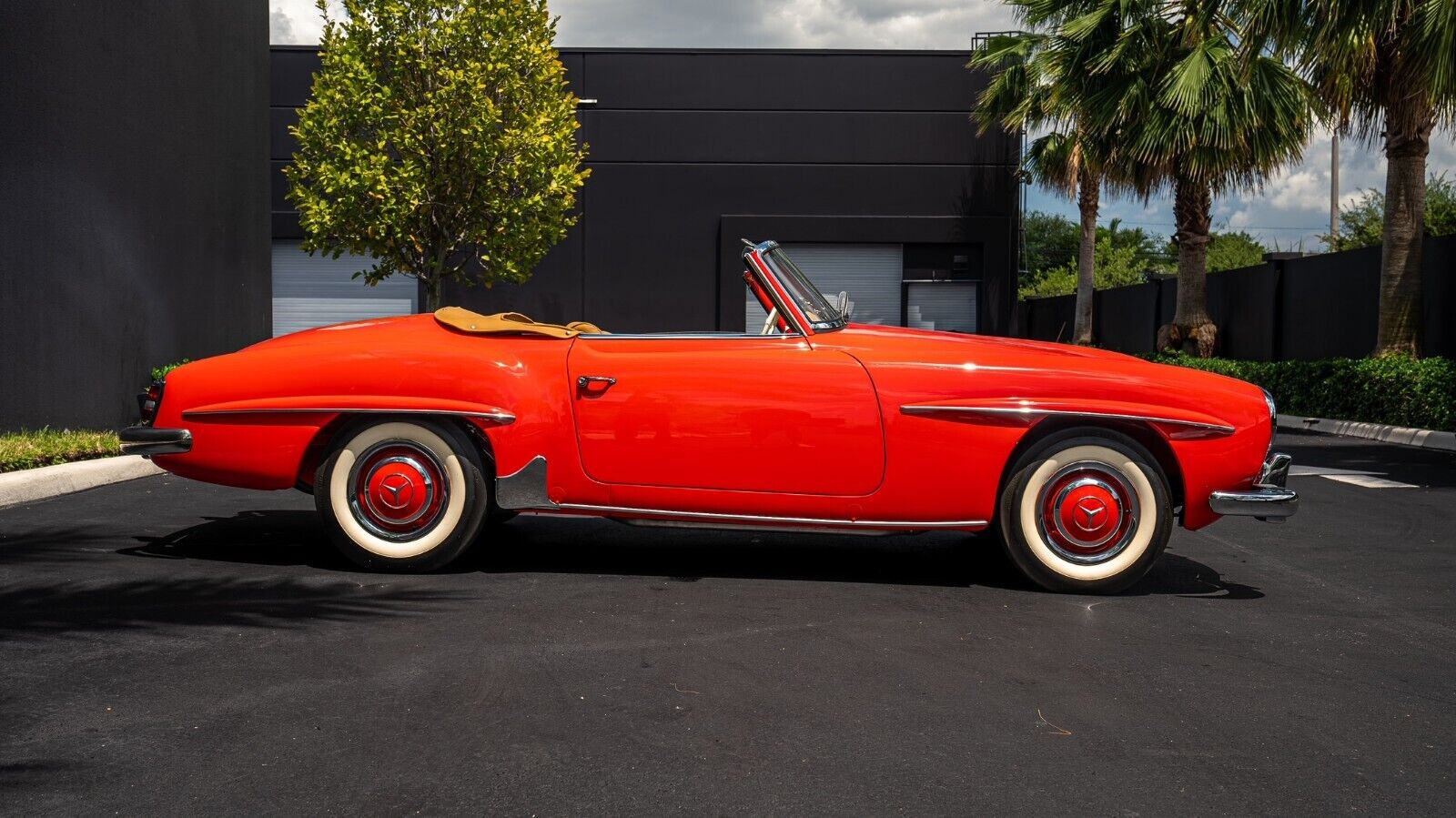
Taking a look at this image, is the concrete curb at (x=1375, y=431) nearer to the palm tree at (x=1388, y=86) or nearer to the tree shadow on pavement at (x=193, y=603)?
the palm tree at (x=1388, y=86)

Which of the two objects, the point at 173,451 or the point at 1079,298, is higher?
the point at 1079,298

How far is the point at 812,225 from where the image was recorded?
25344mm

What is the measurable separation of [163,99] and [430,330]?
8.26 m

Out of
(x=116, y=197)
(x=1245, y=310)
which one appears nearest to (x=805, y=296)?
(x=116, y=197)

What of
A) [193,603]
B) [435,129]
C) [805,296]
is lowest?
[193,603]

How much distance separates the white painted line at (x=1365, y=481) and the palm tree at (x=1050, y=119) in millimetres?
11365

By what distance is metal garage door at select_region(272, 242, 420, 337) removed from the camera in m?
25.4

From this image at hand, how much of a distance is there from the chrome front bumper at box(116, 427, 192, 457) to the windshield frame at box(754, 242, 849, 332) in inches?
105

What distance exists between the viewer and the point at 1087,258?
28328 mm

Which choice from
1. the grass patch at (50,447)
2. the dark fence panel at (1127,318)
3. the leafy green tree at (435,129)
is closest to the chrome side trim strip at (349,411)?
the grass patch at (50,447)

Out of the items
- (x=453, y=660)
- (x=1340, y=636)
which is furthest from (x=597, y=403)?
(x=1340, y=636)

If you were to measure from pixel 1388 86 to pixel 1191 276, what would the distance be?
284 inches

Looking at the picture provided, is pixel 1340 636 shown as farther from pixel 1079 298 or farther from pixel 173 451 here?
pixel 1079 298

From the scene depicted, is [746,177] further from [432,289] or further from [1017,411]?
[1017,411]
